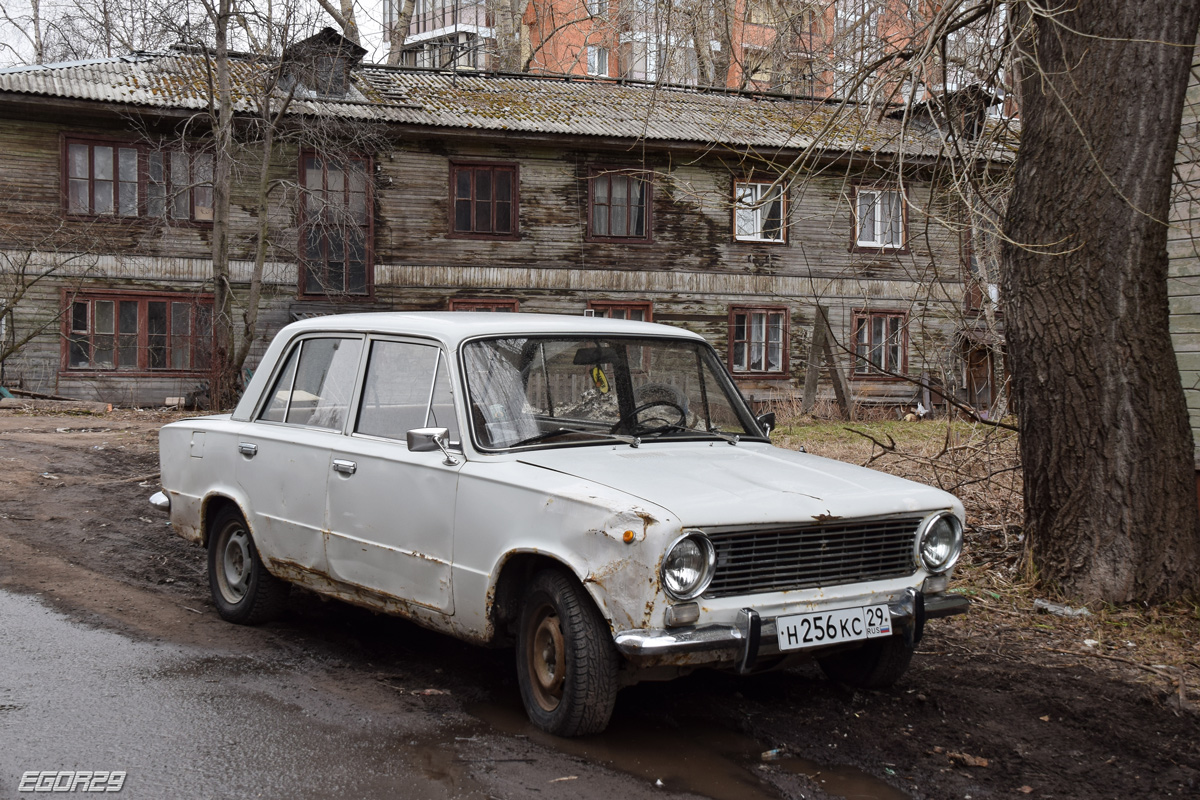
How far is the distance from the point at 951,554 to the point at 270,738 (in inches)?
115

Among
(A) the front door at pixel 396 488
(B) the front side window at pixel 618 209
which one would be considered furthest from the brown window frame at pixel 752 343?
(A) the front door at pixel 396 488

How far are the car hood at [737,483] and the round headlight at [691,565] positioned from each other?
0.08 meters

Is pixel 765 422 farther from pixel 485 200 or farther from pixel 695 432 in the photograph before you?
pixel 485 200

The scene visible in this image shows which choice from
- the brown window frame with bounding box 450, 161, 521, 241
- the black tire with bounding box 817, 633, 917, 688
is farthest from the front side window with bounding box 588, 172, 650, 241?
the black tire with bounding box 817, 633, 917, 688

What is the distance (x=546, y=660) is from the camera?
A: 4465mm

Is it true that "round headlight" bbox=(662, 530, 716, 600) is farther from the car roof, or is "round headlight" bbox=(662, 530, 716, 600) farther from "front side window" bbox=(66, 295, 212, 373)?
"front side window" bbox=(66, 295, 212, 373)

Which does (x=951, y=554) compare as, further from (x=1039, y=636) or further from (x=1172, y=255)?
(x=1172, y=255)

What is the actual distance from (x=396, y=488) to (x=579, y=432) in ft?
2.86

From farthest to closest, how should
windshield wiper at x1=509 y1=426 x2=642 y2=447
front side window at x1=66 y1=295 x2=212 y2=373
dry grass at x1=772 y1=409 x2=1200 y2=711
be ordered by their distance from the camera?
1. front side window at x1=66 y1=295 x2=212 y2=373
2. dry grass at x1=772 y1=409 x2=1200 y2=711
3. windshield wiper at x1=509 y1=426 x2=642 y2=447

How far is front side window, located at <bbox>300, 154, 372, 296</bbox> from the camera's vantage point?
22312 millimetres

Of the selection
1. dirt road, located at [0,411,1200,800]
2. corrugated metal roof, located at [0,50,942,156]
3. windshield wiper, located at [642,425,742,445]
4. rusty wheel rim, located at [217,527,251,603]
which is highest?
corrugated metal roof, located at [0,50,942,156]

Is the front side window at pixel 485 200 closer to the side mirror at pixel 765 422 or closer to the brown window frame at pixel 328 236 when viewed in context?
the brown window frame at pixel 328 236

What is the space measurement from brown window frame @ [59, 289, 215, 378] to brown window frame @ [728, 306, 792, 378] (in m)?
11.2

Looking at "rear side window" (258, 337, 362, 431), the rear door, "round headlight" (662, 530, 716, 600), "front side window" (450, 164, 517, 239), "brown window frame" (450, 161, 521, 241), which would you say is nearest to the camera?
"round headlight" (662, 530, 716, 600)
